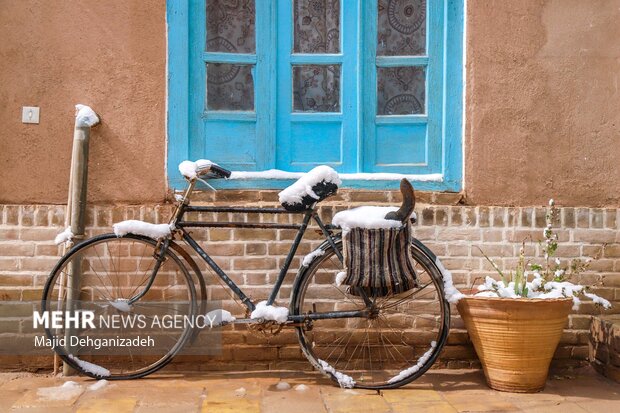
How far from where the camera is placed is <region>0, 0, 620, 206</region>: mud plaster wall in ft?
15.1

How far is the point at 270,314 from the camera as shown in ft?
13.9

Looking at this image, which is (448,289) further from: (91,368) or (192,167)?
(91,368)

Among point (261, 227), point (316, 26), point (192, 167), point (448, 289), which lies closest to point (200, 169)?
point (192, 167)

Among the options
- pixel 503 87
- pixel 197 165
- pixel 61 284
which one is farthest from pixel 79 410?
pixel 503 87

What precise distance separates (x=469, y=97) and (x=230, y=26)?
5.28 feet

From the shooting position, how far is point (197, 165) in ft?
13.9

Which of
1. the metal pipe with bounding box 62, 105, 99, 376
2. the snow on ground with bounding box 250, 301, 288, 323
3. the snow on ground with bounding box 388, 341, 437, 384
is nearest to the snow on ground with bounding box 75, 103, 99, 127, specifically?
the metal pipe with bounding box 62, 105, 99, 376

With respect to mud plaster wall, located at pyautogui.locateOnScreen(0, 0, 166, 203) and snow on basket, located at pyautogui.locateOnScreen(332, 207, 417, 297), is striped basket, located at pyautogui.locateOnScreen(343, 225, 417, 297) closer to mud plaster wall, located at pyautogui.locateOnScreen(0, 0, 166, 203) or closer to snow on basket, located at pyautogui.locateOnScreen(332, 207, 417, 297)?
snow on basket, located at pyautogui.locateOnScreen(332, 207, 417, 297)

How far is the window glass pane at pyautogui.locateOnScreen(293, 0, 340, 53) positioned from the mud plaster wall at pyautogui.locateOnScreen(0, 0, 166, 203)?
87 cm

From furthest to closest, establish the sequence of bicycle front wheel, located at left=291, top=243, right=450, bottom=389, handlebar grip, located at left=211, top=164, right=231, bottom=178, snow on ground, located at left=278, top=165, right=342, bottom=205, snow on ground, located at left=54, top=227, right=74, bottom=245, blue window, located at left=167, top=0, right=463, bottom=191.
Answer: blue window, located at left=167, top=0, right=463, bottom=191 → bicycle front wheel, located at left=291, top=243, right=450, bottom=389 → snow on ground, located at left=54, top=227, right=74, bottom=245 → handlebar grip, located at left=211, top=164, right=231, bottom=178 → snow on ground, located at left=278, top=165, right=342, bottom=205

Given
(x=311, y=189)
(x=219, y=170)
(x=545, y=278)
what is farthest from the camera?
(x=545, y=278)

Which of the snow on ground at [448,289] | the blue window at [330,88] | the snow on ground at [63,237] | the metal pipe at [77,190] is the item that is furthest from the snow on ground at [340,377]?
the snow on ground at [63,237]

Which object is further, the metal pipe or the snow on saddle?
the metal pipe

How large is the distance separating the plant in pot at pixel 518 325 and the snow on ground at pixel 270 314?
1.05 meters
